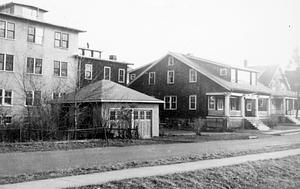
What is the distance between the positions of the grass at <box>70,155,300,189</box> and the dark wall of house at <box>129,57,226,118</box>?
916 inches

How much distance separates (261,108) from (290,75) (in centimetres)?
1136

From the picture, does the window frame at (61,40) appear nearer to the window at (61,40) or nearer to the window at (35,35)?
the window at (61,40)

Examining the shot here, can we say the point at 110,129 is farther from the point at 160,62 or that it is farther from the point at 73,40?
the point at 160,62

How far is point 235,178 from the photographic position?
457 inches

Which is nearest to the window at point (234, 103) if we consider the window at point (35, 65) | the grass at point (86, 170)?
the window at point (35, 65)

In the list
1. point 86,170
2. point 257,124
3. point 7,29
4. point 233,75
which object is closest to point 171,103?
point 233,75

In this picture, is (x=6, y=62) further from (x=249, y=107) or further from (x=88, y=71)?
(x=249, y=107)

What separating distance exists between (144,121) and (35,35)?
47.8 feet

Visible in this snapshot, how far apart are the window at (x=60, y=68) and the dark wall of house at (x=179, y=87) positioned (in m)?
11.6

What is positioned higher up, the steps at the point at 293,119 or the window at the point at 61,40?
the window at the point at 61,40

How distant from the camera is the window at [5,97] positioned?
31.0 metres

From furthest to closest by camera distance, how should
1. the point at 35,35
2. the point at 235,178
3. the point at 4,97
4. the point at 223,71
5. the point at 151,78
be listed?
the point at 151,78 → the point at 223,71 → the point at 35,35 → the point at 4,97 → the point at 235,178

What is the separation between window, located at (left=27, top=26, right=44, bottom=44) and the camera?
109ft

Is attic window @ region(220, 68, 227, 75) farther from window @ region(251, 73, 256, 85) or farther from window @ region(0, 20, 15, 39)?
window @ region(0, 20, 15, 39)
